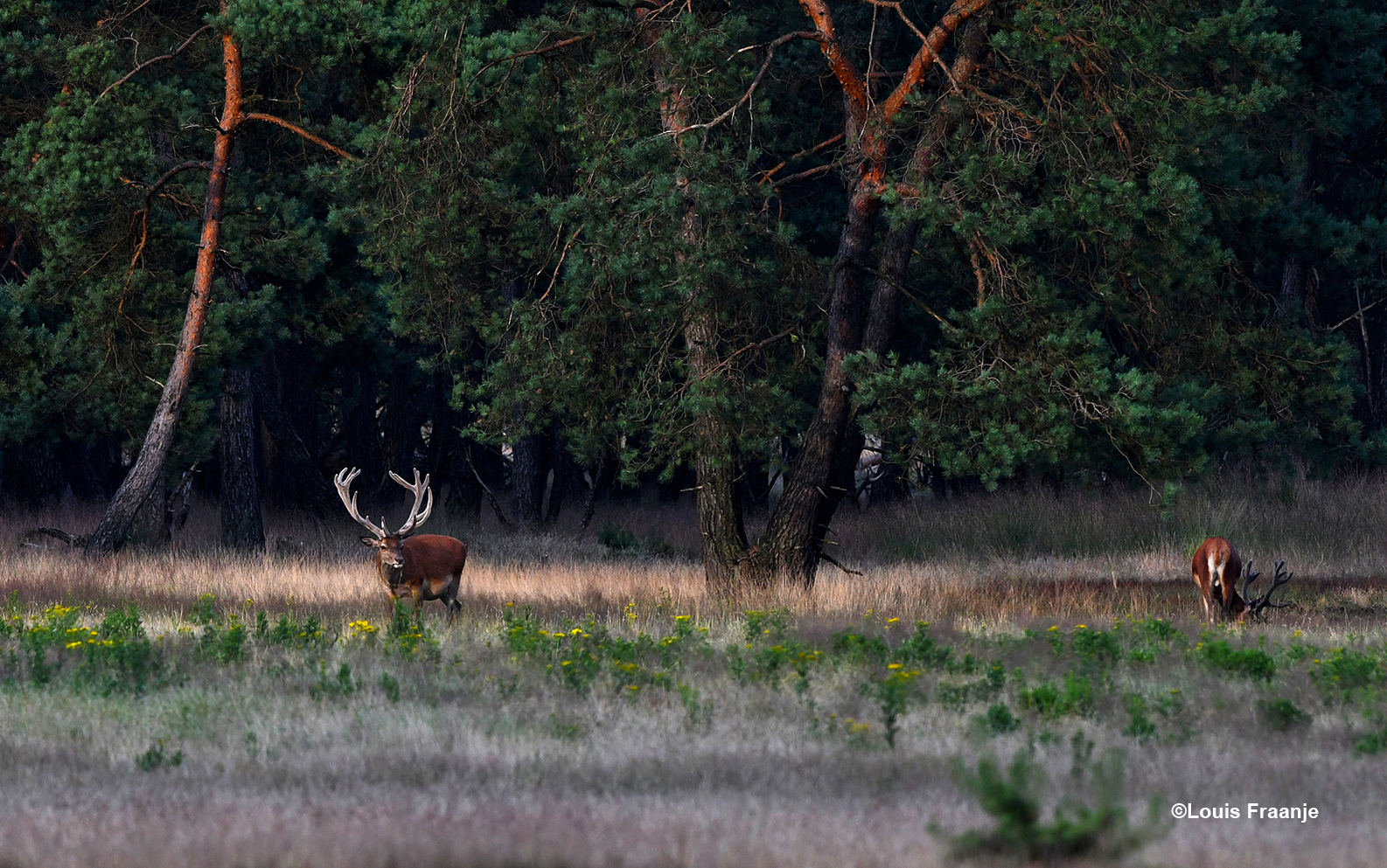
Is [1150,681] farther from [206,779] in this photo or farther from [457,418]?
[457,418]

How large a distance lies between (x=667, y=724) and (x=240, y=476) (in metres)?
16.0

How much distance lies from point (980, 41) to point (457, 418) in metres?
22.9

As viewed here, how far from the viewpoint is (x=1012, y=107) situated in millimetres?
14516

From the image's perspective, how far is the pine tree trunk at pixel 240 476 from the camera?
23422 mm

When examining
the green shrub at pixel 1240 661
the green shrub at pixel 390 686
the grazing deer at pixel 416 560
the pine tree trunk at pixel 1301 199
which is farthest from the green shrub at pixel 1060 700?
the pine tree trunk at pixel 1301 199

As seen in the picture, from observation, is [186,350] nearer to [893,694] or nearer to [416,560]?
[416,560]

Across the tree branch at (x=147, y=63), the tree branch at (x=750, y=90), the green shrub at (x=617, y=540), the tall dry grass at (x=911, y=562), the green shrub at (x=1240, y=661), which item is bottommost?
the green shrub at (x=617, y=540)

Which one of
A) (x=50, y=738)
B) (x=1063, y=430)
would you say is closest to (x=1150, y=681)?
(x=1063, y=430)

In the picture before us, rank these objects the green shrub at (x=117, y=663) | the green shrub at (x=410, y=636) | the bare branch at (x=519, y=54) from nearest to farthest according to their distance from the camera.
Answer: the green shrub at (x=117, y=663)
the green shrub at (x=410, y=636)
the bare branch at (x=519, y=54)

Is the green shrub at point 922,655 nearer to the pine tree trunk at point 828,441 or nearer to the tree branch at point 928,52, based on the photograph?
the pine tree trunk at point 828,441

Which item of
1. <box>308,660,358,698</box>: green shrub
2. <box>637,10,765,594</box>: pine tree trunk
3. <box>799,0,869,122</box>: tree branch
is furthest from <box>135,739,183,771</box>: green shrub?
<box>799,0,869,122</box>: tree branch

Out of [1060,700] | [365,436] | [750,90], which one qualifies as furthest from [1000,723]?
[365,436]

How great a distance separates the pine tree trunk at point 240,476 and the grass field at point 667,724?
248 inches

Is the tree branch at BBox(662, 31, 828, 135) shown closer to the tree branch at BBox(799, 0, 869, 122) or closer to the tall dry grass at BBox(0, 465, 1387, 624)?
the tree branch at BBox(799, 0, 869, 122)
